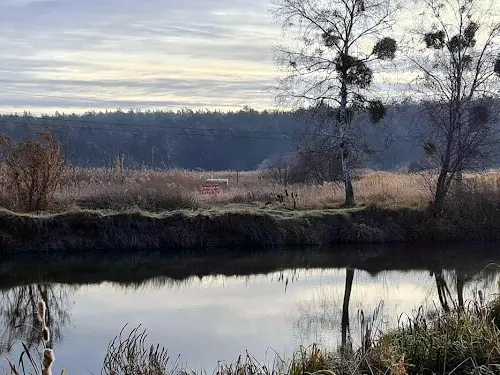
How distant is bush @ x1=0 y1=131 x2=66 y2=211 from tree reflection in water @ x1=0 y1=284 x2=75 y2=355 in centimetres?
474

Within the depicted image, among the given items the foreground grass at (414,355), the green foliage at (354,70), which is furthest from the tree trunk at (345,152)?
the foreground grass at (414,355)

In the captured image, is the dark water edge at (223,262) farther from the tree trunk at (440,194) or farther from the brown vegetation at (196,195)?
the brown vegetation at (196,195)

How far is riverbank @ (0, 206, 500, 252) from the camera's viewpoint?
48.7ft

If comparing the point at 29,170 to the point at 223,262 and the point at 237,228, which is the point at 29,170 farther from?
the point at 223,262

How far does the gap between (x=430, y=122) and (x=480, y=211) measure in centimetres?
267

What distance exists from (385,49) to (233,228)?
20.6 feet

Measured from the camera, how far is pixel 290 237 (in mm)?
15953

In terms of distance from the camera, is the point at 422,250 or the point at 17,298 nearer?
the point at 17,298

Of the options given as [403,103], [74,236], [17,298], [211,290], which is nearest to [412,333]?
[211,290]

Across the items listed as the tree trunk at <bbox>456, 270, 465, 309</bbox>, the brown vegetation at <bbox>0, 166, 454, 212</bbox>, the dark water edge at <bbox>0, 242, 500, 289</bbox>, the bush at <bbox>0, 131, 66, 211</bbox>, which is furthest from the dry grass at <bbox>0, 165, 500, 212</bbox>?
the tree trunk at <bbox>456, 270, 465, 309</bbox>

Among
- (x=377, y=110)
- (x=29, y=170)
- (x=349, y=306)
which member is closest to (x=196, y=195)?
(x=29, y=170)

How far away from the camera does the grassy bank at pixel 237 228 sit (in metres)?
14.8

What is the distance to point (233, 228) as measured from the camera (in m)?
15.8

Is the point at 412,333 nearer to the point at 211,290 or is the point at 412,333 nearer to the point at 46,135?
the point at 211,290
